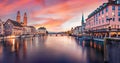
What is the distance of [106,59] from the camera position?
26.7 m

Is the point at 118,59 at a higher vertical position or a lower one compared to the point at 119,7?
lower

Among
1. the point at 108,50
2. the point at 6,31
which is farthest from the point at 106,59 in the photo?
the point at 6,31

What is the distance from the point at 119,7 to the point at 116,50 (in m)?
53.5

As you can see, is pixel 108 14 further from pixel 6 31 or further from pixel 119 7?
pixel 6 31

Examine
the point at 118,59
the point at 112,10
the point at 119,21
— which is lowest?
the point at 118,59

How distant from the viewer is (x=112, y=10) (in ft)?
226

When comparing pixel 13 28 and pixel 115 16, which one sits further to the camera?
pixel 13 28

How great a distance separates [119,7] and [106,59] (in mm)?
50115

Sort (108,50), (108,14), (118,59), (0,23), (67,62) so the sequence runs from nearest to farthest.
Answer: (118,59) < (108,50) < (67,62) < (108,14) < (0,23)

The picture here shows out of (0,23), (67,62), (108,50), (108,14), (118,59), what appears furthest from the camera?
(0,23)

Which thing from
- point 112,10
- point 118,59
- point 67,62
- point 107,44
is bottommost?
point 67,62

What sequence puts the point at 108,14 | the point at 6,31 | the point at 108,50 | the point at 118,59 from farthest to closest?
the point at 6,31, the point at 108,14, the point at 108,50, the point at 118,59

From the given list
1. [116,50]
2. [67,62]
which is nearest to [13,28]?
→ [67,62]

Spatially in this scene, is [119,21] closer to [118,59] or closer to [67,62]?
[67,62]
